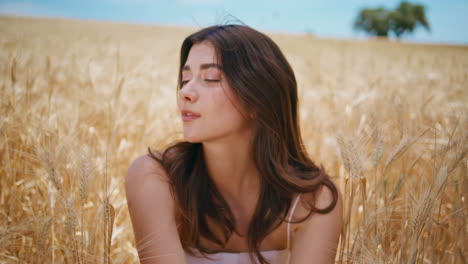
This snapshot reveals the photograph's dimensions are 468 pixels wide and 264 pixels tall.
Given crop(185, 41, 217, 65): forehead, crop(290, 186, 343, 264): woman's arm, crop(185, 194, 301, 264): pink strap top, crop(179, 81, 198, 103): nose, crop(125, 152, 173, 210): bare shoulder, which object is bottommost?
crop(185, 194, 301, 264): pink strap top

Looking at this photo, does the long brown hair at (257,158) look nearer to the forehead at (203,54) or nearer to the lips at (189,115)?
the forehead at (203,54)

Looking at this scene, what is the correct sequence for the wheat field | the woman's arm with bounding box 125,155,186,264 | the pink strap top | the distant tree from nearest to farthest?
the wheat field
the woman's arm with bounding box 125,155,186,264
the pink strap top
the distant tree

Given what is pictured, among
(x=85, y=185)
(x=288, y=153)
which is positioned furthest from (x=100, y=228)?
(x=288, y=153)

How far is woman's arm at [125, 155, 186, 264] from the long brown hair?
82mm

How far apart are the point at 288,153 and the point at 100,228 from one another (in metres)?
0.98

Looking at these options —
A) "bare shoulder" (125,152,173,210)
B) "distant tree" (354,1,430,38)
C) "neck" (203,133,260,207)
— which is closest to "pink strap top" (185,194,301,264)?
"neck" (203,133,260,207)

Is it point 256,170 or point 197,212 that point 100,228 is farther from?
point 256,170

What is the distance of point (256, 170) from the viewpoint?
1809 millimetres

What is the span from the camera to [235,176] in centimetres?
178

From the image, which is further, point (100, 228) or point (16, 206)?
point (100, 228)

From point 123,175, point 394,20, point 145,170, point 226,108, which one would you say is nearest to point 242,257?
point 145,170

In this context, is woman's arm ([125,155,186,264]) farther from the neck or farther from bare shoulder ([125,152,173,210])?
the neck

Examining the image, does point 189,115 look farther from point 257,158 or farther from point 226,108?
point 257,158

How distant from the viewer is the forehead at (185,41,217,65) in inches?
61.7
